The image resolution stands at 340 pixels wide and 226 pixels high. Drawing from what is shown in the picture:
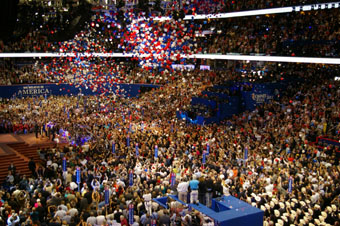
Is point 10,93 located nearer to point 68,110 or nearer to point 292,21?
point 68,110

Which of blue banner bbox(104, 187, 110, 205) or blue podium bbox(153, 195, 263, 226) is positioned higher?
blue podium bbox(153, 195, 263, 226)

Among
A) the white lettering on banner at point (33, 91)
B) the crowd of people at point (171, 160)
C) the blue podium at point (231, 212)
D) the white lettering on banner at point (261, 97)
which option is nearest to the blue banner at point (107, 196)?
the crowd of people at point (171, 160)

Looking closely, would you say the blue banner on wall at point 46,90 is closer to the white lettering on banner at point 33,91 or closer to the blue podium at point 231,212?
the white lettering on banner at point 33,91

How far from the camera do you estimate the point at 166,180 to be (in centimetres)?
1272

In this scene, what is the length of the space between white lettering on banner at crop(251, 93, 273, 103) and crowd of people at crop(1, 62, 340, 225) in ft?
2.73

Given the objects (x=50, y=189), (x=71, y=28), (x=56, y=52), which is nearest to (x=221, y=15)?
(x=71, y=28)

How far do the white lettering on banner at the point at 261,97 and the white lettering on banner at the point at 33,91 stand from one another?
19209mm

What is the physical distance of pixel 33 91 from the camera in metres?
32.9

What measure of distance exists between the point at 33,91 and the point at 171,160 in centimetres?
2184

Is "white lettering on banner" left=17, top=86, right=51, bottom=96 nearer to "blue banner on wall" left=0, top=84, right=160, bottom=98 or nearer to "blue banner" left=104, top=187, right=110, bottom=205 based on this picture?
"blue banner on wall" left=0, top=84, right=160, bottom=98

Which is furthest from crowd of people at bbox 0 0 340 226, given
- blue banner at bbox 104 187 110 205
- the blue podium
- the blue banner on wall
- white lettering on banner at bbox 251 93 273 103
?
the blue banner on wall

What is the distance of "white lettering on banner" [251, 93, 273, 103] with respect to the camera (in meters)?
25.1

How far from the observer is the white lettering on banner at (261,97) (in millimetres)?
25141

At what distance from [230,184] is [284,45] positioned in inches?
652
